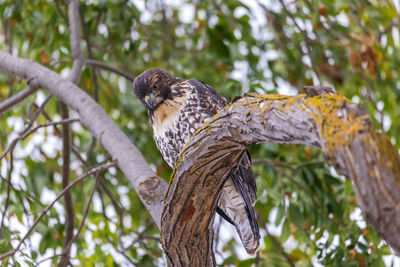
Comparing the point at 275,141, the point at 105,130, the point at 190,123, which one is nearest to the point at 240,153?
the point at 275,141

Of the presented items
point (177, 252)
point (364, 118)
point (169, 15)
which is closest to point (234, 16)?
point (169, 15)

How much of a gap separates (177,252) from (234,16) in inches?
114

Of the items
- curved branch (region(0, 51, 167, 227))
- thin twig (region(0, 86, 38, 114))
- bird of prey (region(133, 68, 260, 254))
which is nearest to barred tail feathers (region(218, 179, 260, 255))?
bird of prey (region(133, 68, 260, 254))

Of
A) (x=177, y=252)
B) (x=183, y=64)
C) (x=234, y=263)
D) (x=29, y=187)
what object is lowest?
(x=177, y=252)

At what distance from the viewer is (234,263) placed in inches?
158

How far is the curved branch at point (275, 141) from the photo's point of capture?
1464mm

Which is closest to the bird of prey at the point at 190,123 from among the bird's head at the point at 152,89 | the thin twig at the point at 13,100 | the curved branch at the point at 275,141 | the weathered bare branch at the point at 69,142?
the bird's head at the point at 152,89

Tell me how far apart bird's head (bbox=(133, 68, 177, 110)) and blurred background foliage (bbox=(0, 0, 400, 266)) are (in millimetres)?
307

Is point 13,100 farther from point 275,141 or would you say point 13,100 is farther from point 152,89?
point 275,141

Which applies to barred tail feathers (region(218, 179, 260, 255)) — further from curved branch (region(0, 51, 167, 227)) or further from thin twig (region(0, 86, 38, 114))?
A: thin twig (region(0, 86, 38, 114))

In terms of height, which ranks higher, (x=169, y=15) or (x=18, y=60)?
(x=169, y=15)

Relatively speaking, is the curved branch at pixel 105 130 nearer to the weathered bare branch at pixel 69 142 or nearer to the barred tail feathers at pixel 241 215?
the weathered bare branch at pixel 69 142

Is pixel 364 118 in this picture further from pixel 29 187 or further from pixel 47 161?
pixel 47 161

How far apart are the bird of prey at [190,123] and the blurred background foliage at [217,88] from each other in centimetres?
28
